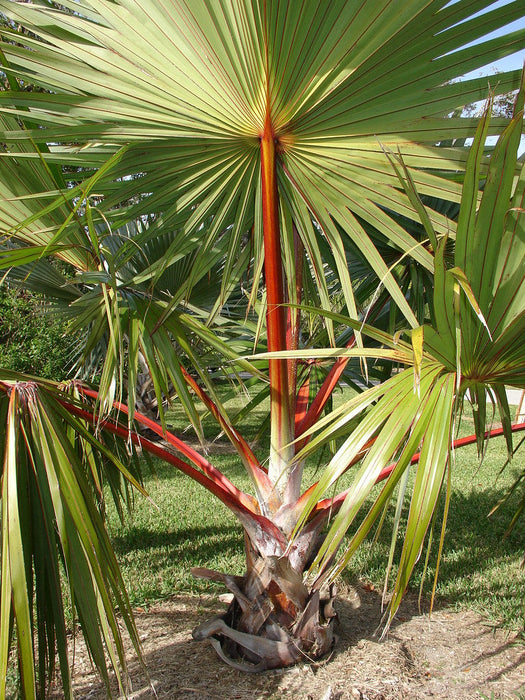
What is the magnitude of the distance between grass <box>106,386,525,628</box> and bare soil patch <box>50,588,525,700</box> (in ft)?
0.88

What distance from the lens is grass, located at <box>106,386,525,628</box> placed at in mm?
3229

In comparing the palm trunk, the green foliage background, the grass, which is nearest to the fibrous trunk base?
the palm trunk

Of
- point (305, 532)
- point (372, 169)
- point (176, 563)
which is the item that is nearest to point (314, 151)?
point (372, 169)

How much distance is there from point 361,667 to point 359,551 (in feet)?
5.02

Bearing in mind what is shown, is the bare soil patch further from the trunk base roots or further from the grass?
the grass

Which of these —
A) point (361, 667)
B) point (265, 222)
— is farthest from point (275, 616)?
point (265, 222)

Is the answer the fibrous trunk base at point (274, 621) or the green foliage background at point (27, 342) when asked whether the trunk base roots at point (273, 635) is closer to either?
the fibrous trunk base at point (274, 621)

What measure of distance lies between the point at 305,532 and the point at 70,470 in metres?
1.20

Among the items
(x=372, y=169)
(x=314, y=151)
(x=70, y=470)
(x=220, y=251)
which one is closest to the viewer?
(x=70, y=470)

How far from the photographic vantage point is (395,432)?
1296mm

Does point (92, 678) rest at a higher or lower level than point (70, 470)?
lower

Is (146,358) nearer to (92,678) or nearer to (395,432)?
(395,432)

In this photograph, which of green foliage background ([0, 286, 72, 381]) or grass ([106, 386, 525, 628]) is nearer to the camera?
grass ([106, 386, 525, 628])

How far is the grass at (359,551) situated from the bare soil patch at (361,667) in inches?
10.6
